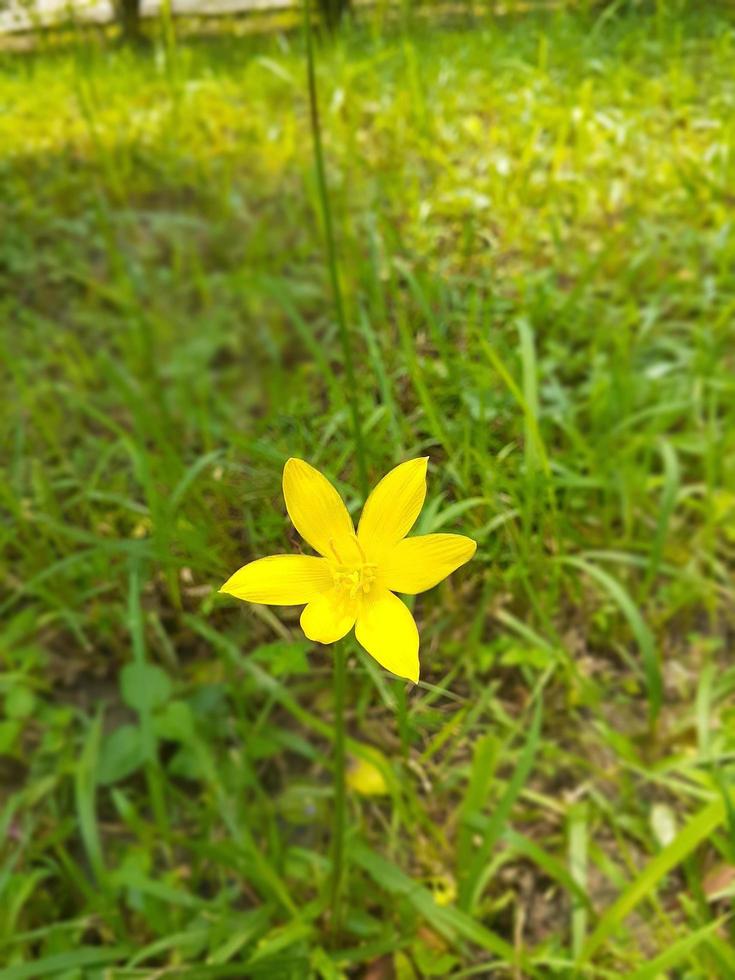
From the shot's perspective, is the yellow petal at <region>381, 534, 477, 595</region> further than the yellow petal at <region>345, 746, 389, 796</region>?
No

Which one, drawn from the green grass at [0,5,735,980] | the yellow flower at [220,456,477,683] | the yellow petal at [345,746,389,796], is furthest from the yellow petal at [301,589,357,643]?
the yellow petal at [345,746,389,796]

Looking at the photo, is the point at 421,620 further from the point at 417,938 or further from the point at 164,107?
the point at 164,107

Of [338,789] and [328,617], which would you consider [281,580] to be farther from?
[338,789]

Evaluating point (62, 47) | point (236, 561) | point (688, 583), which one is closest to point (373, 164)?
point (62, 47)

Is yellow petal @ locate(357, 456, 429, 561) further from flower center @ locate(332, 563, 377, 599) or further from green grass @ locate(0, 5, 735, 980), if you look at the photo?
green grass @ locate(0, 5, 735, 980)

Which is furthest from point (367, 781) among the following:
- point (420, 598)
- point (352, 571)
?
point (352, 571)
